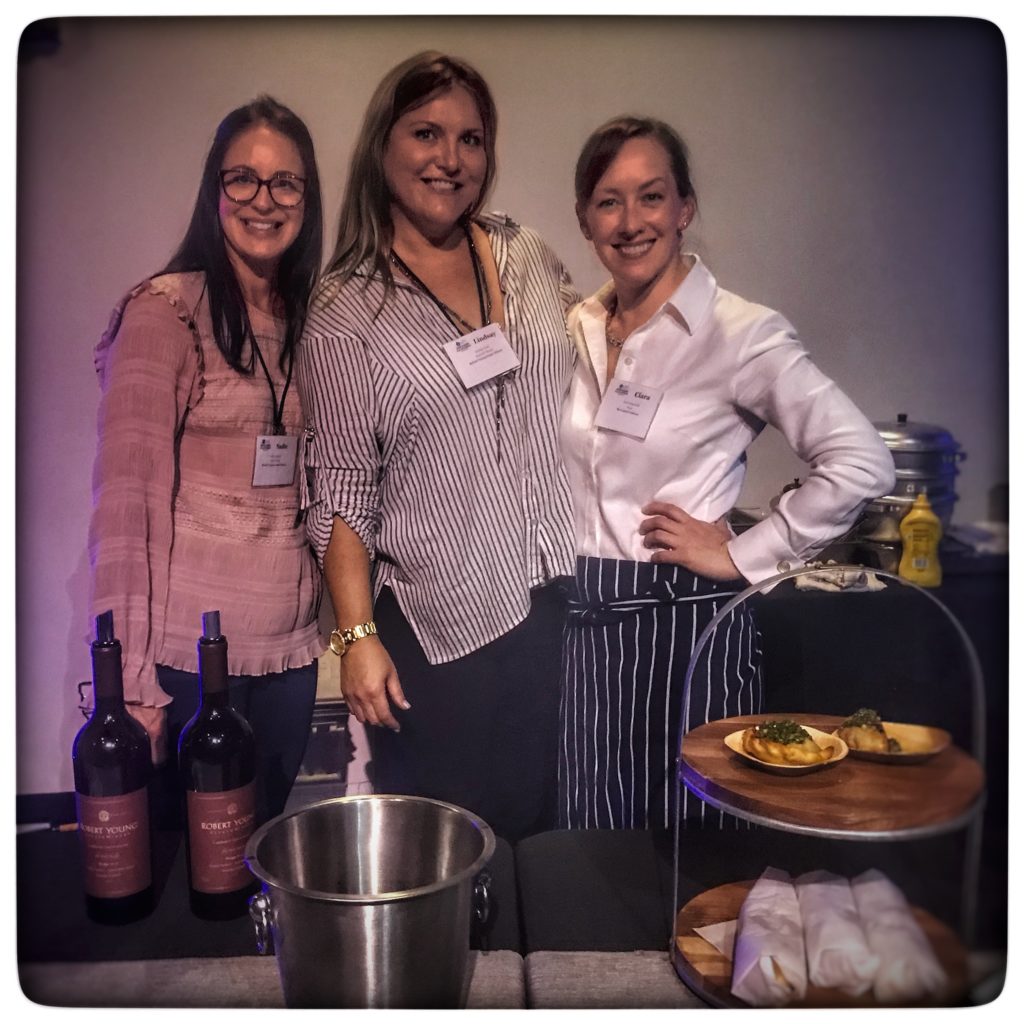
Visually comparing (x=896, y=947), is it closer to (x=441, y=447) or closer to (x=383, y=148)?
(x=441, y=447)

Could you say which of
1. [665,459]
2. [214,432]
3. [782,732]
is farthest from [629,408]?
[214,432]

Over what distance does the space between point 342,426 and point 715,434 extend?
0.51m

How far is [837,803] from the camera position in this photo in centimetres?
116

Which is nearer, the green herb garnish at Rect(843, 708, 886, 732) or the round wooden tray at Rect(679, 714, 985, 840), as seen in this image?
the round wooden tray at Rect(679, 714, 985, 840)

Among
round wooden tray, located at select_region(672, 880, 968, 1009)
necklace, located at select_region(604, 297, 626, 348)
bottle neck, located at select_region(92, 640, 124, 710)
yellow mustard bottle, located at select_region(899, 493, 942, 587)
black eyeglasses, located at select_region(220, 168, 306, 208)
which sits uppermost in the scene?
black eyeglasses, located at select_region(220, 168, 306, 208)

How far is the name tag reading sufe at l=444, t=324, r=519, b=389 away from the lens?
1.35m

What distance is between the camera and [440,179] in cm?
134

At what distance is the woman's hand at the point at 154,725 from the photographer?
1365mm

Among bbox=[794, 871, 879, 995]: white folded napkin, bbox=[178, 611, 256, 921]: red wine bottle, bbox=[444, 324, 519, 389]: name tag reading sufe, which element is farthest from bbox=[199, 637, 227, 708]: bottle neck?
bbox=[794, 871, 879, 995]: white folded napkin

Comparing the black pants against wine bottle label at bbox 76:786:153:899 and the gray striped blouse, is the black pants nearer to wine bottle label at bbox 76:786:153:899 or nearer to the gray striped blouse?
the gray striped blouse

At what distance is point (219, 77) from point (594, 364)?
641mm

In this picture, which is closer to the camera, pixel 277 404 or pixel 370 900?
pixel 370 900

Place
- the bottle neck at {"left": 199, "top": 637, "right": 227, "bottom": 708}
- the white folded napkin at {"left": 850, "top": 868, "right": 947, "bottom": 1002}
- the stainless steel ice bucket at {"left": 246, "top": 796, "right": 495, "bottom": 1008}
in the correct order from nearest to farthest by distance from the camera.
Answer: the stainless steel ice bucket at {"left": 246, "top": 796, "right": 495, "bottom": 1008}, the white folded napkin at {"left": 850, "top": 868, "right": 947, "bottom": 1002}, the bottle neck at {"left": 199, "top": 637, "right": 227, "bottom": 708}

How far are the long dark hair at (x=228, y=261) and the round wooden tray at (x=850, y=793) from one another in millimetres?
793
